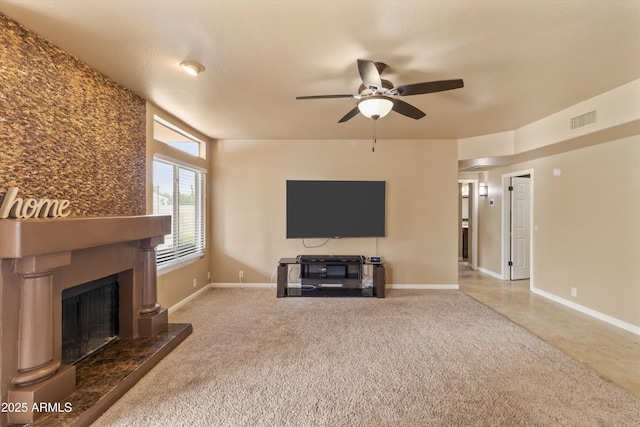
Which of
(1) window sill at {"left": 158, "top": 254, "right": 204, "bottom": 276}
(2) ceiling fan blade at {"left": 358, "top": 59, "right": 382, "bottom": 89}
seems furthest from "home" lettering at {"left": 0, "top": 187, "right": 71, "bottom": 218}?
(2) ceiling fan blade at {"left": 358, "top": 59, "right": 382, "bottom": 89}

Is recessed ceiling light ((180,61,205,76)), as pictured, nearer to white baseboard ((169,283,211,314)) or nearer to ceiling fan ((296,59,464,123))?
ceiling fan ((296,59,464,123))

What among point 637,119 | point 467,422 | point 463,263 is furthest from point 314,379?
point 463,263

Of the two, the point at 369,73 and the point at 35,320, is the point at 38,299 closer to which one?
the point at 35,320

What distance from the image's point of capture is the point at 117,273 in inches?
107

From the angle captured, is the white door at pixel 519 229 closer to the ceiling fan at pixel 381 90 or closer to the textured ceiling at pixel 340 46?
the textured ceiling at pixel 340 46

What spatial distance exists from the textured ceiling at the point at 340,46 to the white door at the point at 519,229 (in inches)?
101

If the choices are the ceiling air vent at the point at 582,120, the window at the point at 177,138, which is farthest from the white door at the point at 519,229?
the window at the point at 177,138

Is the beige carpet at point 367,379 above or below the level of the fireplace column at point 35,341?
below

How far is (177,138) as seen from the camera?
4.38m

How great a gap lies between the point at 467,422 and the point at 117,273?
3.07 metres

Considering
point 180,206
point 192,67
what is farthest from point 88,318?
point 192,67

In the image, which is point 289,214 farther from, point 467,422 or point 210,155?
point 467,422

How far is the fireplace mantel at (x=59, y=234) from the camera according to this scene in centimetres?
158

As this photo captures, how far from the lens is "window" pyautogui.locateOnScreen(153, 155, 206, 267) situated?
11.8 ft
